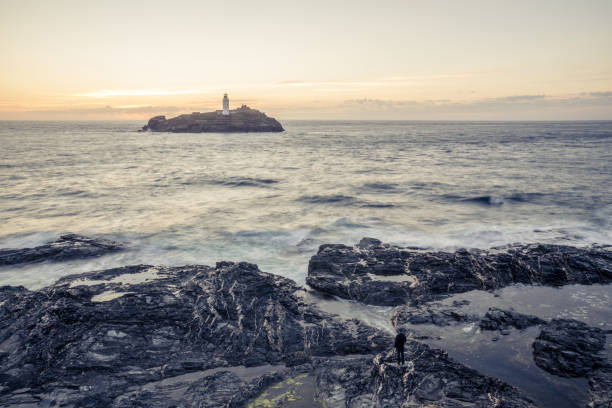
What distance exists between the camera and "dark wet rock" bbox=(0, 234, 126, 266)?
50.4 feet


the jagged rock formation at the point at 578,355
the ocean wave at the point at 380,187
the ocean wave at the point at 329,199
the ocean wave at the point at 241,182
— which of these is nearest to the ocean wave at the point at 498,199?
the ocean wave at the point at 380,187

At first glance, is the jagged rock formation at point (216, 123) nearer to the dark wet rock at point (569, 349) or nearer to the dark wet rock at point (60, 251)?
the dark wet rock at point (60, 251)

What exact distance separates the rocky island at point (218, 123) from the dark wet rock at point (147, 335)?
133m

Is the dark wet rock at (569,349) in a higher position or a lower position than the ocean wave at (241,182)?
lower

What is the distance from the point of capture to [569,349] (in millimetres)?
8586

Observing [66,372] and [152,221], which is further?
[152,221]

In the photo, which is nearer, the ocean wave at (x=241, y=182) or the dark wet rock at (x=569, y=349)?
the dark wet rock at (x=569, y=349)

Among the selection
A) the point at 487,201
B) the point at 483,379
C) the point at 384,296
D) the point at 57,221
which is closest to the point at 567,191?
the point at 487,201

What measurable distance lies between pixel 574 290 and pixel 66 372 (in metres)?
15.5

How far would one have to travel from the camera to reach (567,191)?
30641 millimetres

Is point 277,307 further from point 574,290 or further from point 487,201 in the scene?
point 487,201

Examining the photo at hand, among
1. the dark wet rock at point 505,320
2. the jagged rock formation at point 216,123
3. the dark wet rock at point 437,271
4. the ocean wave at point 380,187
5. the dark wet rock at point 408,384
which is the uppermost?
the jagged rock formation at point 216,123

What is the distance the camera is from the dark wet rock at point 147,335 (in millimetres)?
7852

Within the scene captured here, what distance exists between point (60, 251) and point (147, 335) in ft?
32.0
